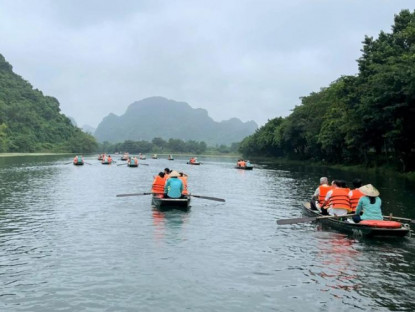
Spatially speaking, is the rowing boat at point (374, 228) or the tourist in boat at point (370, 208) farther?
the tourist in boat at point (370, 208)

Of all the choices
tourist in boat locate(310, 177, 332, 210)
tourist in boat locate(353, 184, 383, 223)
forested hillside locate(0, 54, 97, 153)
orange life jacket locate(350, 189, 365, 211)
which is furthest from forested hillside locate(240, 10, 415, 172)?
forested hillside locate(0, 54, 97, 153)

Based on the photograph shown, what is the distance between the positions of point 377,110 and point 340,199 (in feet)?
97.5

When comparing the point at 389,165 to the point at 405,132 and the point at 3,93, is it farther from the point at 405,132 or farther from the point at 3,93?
the point at 3,93

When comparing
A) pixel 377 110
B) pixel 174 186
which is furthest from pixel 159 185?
pixel 377 110

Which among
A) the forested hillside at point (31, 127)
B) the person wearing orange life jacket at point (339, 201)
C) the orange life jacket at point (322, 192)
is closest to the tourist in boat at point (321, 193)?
the orange life jacket at point (322, 192)

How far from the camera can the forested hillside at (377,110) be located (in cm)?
4081

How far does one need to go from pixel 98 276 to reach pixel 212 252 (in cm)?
413

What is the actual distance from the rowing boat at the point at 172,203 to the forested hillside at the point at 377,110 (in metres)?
25.9

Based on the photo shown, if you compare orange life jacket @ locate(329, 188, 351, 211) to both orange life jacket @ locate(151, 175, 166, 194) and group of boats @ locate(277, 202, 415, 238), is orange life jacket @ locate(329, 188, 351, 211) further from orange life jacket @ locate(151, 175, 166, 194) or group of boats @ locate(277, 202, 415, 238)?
orange life jacket @ locate(151, 175, 166, 194)

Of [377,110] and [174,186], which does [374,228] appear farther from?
[377,110]

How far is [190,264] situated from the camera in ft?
40.0

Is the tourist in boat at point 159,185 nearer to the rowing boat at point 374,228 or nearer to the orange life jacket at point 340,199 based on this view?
the orange life jacket at point 340,199

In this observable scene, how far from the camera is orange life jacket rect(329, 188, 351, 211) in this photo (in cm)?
1803

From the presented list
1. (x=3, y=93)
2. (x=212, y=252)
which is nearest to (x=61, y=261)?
(x=212, y=252)
